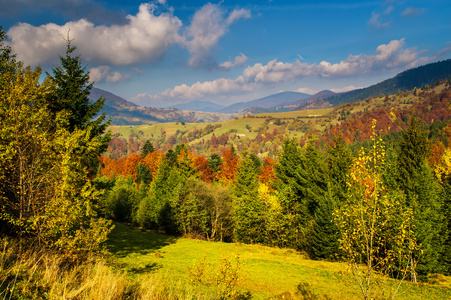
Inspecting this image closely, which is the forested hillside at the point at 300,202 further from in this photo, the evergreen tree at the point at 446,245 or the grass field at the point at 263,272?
the grass field at the point at 263,272

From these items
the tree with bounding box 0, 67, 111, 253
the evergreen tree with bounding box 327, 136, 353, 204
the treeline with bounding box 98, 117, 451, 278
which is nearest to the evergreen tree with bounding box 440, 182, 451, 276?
the treeline with bounding box 98, 117, 451, 278

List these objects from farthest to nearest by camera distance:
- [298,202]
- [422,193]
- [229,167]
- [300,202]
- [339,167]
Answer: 1. [229,167]
2. [300,202]
3. [298,202]
4. [339,167]
5. [422,193]

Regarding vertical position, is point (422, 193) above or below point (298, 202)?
above

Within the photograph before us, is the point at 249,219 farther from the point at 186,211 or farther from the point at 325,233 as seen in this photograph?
the point at 325,233

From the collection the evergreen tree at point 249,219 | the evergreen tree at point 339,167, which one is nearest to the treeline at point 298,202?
the evergreen tree at point 249,219

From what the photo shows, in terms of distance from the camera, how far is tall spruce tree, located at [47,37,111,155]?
1927 cm

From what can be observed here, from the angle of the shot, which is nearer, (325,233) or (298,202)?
(325,233)

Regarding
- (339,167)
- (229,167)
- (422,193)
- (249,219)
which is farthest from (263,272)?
(229,167)

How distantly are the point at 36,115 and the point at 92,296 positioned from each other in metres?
8.71

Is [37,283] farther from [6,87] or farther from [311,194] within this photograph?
[311,194]

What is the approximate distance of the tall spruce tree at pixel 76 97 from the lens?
19266mm

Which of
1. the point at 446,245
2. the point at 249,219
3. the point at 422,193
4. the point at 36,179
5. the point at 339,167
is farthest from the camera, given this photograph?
the point at 249,219

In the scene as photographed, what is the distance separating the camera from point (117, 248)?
20.8 meters

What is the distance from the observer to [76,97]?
1986 centimetres
